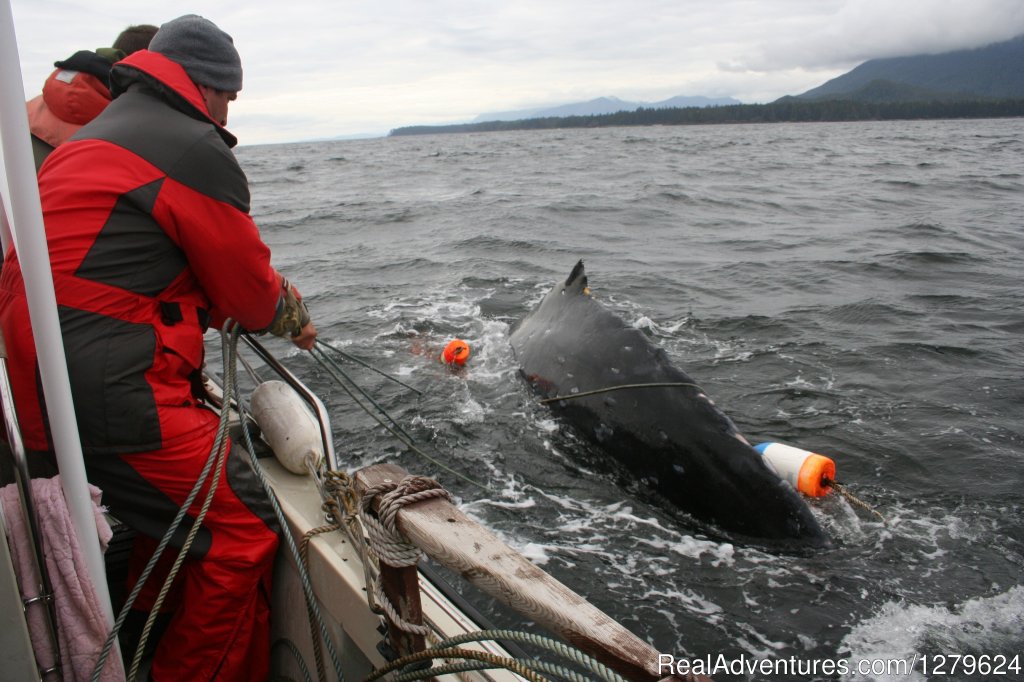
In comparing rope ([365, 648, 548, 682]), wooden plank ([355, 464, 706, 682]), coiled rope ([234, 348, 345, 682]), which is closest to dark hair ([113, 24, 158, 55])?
coiled rope ([234, 348, 345, 682])

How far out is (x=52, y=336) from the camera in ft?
5.94

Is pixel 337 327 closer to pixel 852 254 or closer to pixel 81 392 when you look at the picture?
pixel 81 392

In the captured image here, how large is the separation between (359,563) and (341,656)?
40 centimetres

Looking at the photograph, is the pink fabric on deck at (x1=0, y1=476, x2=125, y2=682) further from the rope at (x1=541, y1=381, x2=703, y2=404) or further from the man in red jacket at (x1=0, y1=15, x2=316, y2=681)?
the rope at (x1=541, y1=381, x2=703, y2=404)

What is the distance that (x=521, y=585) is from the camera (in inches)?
72.1

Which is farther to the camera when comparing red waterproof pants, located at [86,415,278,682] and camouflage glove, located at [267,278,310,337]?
camouflage glove, located at [267,278,310,337]

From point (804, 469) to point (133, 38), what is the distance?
508 centimetres

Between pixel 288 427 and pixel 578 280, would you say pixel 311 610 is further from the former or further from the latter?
pixel 578 280

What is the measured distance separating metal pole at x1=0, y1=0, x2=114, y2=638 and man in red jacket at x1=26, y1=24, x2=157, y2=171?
90.5 inches

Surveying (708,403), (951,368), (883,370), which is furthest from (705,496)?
(951,368)

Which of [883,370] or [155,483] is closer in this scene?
[155,483]

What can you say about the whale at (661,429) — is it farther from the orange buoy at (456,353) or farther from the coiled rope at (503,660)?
the coiled rope at (503,660)

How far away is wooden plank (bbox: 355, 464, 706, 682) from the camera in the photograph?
164 cm

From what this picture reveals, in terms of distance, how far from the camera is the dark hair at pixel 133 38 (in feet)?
13.1
